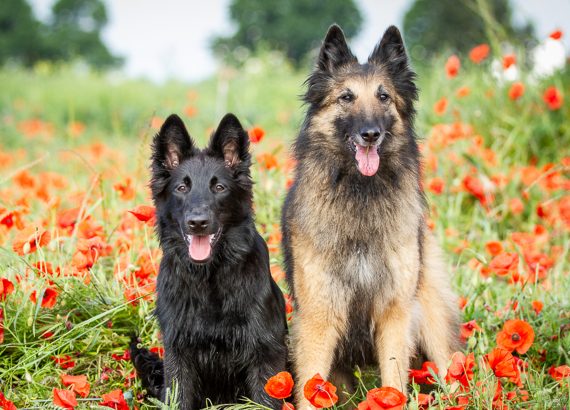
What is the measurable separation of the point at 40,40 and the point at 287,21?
618 inches

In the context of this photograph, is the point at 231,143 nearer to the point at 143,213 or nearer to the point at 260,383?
the point at 143,213

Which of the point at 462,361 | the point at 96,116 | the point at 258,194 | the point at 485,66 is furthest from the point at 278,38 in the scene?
the point at 462,361

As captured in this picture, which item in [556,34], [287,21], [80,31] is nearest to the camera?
[556,34]

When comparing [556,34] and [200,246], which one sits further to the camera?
[556,34]

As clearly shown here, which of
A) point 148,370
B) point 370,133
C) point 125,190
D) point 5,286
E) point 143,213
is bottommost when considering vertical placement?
point 148,370

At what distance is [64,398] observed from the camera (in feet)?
9.98

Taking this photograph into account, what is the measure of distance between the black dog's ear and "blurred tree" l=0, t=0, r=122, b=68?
37.1 metres

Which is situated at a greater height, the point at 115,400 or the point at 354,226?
the point at 354,226

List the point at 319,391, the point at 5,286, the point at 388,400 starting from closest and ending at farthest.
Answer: the point at 388,400 → the point at 319,391 → the point at 5,286

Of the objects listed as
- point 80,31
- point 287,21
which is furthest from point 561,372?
point 80,31

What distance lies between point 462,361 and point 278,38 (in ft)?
114

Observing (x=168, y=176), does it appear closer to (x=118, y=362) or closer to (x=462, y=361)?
(x=118, y=362)

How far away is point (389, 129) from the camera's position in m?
3.65

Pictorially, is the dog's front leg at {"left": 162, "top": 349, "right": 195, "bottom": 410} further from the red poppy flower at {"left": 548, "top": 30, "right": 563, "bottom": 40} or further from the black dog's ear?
the red poppy flower at {"left": 548, "top": 30, "right": 563, "bottom": 40}
